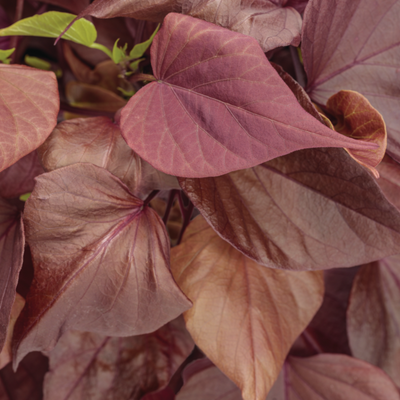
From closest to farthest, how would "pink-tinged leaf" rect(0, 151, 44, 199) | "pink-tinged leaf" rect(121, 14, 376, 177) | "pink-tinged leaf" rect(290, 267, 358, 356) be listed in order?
1. "pink-tinged leaf" rect(121, 14, 376, 177)
2. "pink-tinged leaf" rect(0, 151, 44, 199)
3. "pink-tinged leaf" rect(290, 267, 358, 356)

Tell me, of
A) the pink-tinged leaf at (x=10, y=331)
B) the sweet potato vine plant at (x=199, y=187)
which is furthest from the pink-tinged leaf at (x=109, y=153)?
the pink-tinged leaf at (x=10, y=331)

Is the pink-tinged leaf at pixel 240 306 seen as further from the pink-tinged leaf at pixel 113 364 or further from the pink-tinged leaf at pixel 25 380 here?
the pink-tinged leaf at pixel 25 380

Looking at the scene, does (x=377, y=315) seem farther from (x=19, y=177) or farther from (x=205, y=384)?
(x=19, y=177)

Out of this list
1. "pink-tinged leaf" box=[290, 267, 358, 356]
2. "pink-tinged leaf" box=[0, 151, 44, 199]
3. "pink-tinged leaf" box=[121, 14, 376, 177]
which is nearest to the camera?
"pink-tinged leaf" box=[121, 14, 376, 177]

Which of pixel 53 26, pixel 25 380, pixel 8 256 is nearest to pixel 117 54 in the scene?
pixel 53 26

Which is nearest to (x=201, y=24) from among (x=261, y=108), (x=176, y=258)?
(x=261, y=108)

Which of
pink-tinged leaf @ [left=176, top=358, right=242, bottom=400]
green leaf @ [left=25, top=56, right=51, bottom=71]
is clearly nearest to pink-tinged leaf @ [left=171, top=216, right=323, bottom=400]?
pink-tinged leaf @ [left=176, top=358, right=242, bottom=400]

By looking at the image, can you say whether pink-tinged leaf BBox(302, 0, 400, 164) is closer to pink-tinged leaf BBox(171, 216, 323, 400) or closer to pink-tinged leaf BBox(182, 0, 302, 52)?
pink-tinged leaf BBox(182, 0, 302, 52)

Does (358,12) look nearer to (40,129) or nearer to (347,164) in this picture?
(347,164)
